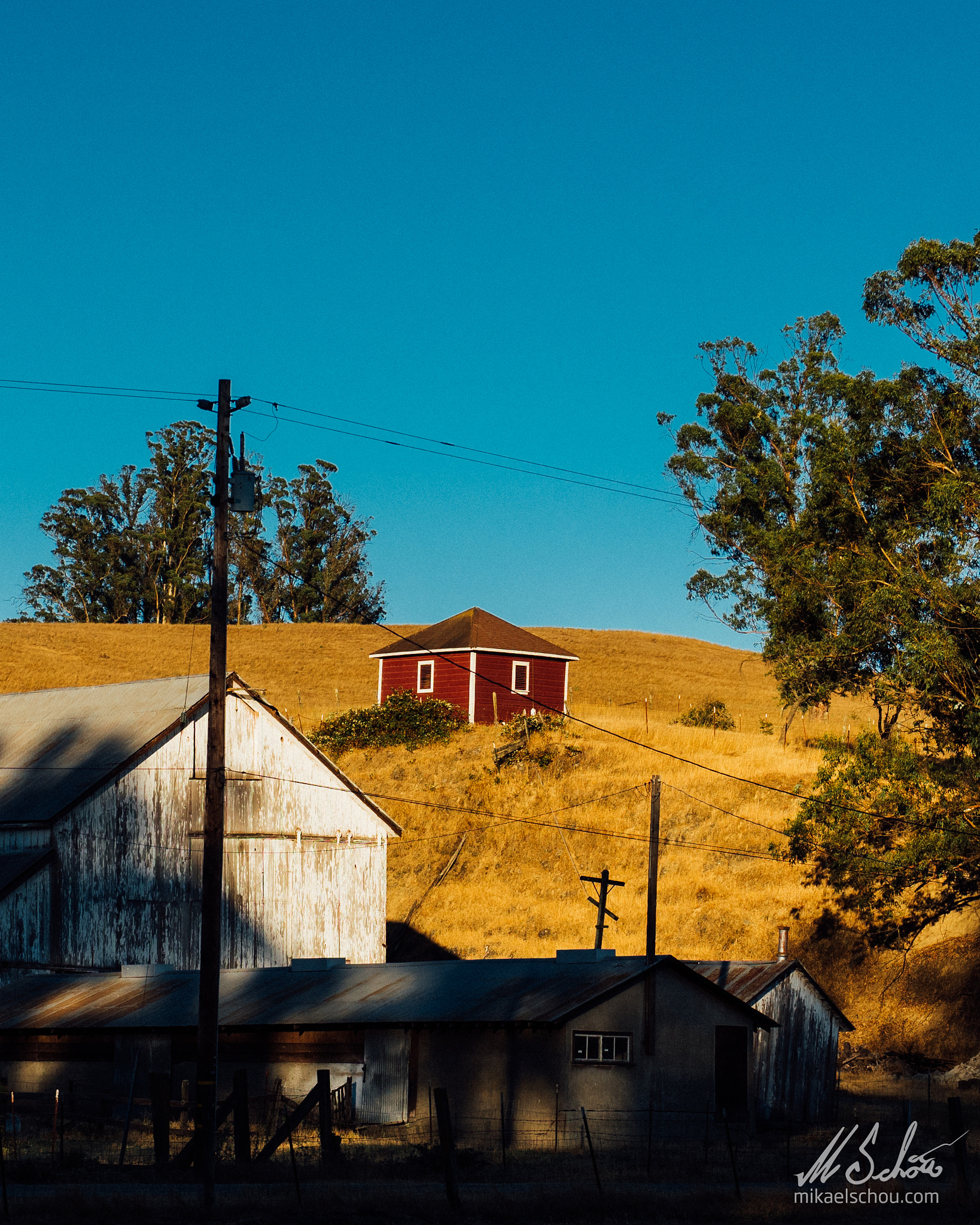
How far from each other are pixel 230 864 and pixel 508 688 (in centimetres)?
2748

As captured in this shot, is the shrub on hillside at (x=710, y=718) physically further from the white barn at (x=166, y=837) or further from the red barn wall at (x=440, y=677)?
the white barn at (x=166, y=837)

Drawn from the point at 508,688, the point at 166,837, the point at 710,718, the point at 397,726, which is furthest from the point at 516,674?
the point at 166,837

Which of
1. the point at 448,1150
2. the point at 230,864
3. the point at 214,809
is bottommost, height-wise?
the point at 448,1150

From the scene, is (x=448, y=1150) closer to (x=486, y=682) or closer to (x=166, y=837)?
(x=166, y=837)

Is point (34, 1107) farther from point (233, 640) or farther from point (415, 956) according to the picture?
point (233, 640)

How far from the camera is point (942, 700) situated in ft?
101

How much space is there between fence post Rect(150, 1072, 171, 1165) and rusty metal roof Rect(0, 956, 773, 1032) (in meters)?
5.53

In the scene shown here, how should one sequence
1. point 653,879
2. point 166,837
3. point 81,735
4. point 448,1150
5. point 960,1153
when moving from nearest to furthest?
point 448,1150, point 960,1153, point 653,879, point 166,837, point 81,735

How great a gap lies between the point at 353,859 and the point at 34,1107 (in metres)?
11.7

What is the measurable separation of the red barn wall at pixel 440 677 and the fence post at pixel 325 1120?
135ft

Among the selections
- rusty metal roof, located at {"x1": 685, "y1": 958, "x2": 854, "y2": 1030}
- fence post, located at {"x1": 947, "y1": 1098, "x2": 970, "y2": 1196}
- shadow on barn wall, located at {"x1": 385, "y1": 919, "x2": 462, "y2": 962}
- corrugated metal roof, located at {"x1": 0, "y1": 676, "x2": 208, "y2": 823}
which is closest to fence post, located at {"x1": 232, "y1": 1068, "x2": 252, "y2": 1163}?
fence post, located at {"x1": 947, "y1": 1098, "x2": 970, "y2": 1196}

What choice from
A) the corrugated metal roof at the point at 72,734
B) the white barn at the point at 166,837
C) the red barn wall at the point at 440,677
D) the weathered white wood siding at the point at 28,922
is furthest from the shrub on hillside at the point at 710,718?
the weathered white wood siding at the point at 28,922

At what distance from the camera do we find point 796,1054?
28.2 metres

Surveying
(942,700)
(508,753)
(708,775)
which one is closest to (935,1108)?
(942,700)
